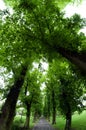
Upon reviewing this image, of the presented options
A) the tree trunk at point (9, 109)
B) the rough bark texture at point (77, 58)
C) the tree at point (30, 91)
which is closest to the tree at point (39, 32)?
the rough bark texture at point (77, 58)

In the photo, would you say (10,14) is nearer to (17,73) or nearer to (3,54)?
(3,54)

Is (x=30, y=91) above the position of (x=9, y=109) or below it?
above

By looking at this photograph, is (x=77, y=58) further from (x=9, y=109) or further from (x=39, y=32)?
(x=9, y=109)

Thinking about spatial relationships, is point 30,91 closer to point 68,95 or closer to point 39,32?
point 68,95

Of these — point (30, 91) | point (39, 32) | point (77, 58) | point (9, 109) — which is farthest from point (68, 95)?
point (77, 58)

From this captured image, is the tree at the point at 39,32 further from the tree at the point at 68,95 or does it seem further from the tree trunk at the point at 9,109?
the tree at the point at 68,95

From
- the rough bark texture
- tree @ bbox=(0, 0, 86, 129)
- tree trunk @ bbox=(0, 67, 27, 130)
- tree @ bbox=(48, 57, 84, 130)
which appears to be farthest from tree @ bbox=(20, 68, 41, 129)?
the rough bark texture

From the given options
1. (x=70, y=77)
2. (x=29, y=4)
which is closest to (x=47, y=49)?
(x=29, y=4)

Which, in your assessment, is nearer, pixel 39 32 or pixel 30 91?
pixel 39 32

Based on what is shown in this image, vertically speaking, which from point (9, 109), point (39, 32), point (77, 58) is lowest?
point (9, 109)

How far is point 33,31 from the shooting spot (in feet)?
51.1

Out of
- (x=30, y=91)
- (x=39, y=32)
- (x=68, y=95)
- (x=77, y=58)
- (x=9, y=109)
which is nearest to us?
(x=77, y=58)

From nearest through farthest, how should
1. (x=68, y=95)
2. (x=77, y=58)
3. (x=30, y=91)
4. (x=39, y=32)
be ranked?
(x=77, y=58), (x=39, y=32), (x=68, y=95), (x=30, y=91)

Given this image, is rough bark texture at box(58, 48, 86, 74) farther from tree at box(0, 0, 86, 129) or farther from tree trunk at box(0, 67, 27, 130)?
tree trunk at box(0, 67, 27, 130)
